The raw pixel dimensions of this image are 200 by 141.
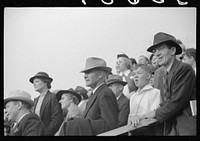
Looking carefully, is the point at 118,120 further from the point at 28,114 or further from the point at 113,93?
the point at 28,114

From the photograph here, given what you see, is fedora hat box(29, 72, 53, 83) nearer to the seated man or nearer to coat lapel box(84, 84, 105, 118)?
coat lapel box(84, 84, 105, 118)

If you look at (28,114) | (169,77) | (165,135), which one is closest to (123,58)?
(169,77)

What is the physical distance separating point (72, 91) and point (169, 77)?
4.72ft

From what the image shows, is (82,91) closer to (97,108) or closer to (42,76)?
(97,108)

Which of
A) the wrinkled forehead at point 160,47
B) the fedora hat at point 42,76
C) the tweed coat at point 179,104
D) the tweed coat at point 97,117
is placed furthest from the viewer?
the fedora hat at point 42,76

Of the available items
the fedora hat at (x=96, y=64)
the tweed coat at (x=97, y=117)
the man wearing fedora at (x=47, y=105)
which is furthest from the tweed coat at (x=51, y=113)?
the fedora hat at (x=96, y=64)

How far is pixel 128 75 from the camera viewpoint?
532cm

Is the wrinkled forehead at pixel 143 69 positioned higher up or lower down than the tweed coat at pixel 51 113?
higher up

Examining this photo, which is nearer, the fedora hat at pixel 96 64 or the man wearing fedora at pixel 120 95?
the man wearing fedora at pixel 120 95

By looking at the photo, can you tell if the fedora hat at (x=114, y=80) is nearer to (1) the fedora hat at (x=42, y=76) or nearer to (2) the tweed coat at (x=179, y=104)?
(2) the tweed coat at (x=179, y=104)

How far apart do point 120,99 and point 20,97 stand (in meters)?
1.49

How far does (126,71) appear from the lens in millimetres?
5328

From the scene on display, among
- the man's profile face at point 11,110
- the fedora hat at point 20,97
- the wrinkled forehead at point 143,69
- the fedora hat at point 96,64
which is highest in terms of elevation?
the fedora hat at point 96,64

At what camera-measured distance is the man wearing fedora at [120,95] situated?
17.0 feet
